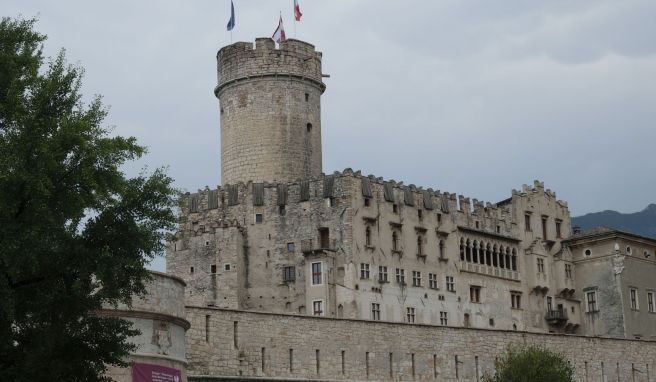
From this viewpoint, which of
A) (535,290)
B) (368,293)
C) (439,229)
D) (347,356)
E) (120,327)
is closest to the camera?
(120,327)

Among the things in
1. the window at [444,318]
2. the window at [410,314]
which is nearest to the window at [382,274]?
the window at [410,314]

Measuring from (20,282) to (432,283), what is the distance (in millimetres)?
49004

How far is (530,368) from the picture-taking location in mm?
51844

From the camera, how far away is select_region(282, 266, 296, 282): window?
69.5 metres

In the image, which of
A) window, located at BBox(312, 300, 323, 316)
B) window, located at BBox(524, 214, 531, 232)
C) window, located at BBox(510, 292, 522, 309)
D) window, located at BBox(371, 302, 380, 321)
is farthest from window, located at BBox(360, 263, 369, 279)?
window, located at BBox(524, 214, 531, 232)

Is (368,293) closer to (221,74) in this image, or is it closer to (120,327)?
(221,74)

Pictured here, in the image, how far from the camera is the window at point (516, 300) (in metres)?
77.2

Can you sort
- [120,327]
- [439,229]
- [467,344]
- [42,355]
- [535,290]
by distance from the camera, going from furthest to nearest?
[535,290], [439,229], [467,344], [120,327], [42,355]

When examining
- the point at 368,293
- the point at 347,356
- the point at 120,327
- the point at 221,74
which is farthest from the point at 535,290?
the point at 120,327

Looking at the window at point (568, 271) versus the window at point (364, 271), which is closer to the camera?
the window at point (364, 271)

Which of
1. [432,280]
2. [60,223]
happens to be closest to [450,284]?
[432,280]

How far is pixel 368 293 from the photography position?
68.4 m

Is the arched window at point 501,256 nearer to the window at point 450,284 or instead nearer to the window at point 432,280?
the window at point 450,284

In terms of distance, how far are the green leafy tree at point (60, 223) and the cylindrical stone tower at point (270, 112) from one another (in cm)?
4757
